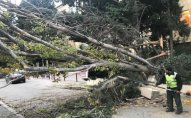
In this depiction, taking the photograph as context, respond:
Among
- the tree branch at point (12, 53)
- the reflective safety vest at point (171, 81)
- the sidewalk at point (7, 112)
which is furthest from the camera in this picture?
the sidewalk at point (7, 112)

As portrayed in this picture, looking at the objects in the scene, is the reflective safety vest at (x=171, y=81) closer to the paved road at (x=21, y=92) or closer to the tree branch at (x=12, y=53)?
the tree branch at (x=12, y=53)

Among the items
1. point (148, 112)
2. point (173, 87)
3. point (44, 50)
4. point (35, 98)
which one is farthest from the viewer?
point (35, 98)

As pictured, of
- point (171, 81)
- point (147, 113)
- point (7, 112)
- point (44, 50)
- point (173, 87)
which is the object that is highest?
point (44, 50)

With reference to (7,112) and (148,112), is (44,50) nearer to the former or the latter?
(7,112)

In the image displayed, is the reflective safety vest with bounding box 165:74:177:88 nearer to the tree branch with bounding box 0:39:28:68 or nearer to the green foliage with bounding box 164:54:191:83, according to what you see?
the green foliage with bounding box 164:54:191:83

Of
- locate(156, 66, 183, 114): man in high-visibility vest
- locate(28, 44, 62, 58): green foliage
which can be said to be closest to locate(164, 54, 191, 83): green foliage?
locate(156, 66, 183, 114): man in high-visibility vest

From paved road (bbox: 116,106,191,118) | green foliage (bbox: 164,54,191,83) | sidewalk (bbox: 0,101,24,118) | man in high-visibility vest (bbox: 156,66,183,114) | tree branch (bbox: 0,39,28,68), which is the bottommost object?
sidewalk (bbox: 0,101,24,118)

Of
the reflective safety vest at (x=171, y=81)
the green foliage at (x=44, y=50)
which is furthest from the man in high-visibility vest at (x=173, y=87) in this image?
the green foliage at (x=44, y=50)

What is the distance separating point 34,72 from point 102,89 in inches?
93.7

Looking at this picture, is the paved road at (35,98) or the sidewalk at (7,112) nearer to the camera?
the sidewalk at (7,112)

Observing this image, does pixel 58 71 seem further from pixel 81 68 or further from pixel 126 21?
pixel 126 21

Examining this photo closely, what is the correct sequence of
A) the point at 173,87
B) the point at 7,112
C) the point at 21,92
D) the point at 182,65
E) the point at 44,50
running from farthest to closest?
the point at 21,92
the point at 182,65
the point at 7,112
the point at 44,50
the point at 173,87

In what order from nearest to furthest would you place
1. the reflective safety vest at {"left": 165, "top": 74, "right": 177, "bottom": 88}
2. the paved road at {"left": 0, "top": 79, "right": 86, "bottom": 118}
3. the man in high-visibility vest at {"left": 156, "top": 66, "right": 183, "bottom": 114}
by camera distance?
1. the man in high-visibility vest at {"left": 156, "top": 66, "right": 183, "bottom": 114}
2. the reflective safety vest at {"left": 165, "top": 74, "right": 177, "bottom": 88}
3. the paved road at {"left": 0, "top": 79, "right": 86, "bottom": 118}

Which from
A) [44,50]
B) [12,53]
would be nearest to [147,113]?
[44,50]
